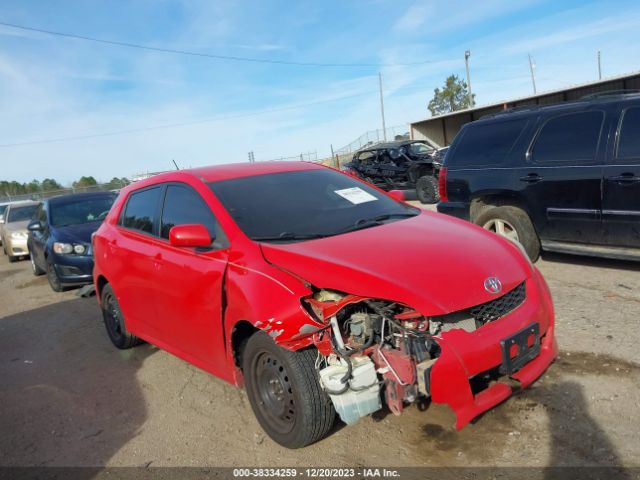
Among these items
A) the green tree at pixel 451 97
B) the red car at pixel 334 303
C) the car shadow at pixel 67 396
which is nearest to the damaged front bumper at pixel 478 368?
the red car at pixel 334 303

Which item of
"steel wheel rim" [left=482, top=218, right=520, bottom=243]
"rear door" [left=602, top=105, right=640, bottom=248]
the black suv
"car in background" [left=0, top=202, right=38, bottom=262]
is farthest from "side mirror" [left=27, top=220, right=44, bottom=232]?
"rear door" [left=602, top=105, right=640, bottom=248]

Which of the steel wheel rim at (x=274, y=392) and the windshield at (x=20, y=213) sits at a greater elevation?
the windshield at (x=20, y=213)

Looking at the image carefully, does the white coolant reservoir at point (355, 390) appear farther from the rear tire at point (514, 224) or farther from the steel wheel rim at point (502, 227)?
the steel wheel rim at point (502, 227)

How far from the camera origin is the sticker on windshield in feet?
13.3

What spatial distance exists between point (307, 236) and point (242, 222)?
44 cm

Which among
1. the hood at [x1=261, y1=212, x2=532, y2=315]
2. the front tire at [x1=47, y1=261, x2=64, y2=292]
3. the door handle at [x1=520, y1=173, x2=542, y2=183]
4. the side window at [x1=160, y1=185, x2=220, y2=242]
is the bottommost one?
the front tire at [x1=47, y1=261, x2=64, y2=292]

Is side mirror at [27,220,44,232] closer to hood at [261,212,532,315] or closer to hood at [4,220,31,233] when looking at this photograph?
hood at [4,220,31,233]

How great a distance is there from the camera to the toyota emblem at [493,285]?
9.42 ft

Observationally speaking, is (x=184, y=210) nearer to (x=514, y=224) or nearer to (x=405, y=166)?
(x=514, y=224)

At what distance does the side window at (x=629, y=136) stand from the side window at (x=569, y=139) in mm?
231

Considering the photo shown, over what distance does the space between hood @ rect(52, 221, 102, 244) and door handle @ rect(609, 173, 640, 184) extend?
287 inches

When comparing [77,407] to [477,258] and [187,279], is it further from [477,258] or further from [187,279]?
[477,258]

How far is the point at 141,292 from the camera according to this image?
4336 mm

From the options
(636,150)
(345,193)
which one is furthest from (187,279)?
(636,150)
